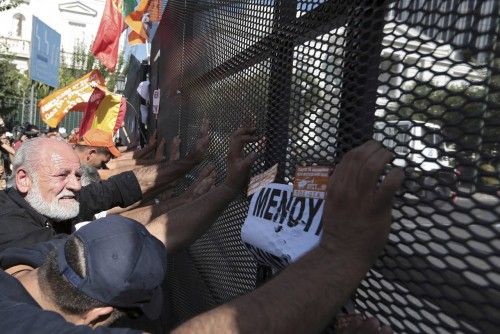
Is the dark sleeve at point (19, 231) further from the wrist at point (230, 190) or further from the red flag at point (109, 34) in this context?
the red flag at point (109, 34)

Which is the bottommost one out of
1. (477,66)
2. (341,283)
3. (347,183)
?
(341,283)

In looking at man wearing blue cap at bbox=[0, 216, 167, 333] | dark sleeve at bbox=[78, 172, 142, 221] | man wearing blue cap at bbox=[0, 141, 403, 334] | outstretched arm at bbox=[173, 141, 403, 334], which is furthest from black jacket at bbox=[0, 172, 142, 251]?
outstretched arm at bbox=[173, 141, 403, 334]

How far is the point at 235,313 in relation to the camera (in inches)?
49.8

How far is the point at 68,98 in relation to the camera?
25.4 feet

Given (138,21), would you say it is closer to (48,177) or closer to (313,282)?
(48,177)

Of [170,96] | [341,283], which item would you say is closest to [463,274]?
[341,283]

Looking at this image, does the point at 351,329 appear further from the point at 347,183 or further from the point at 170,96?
the point at 170,96

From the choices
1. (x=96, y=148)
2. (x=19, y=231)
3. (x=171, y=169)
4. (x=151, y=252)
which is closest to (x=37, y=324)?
(x=151, y=252)

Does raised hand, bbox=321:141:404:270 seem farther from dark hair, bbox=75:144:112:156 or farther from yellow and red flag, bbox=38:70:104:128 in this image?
yellow and red flag, bbox=38:70:104:128

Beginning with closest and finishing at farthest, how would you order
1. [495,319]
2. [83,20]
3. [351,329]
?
[495,319] < [351,329] < [83,20]

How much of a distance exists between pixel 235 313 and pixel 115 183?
9.43 ft

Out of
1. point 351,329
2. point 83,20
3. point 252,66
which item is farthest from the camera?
point 83,20

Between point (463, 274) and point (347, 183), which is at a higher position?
point (347, 183)

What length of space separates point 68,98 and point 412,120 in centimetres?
733
